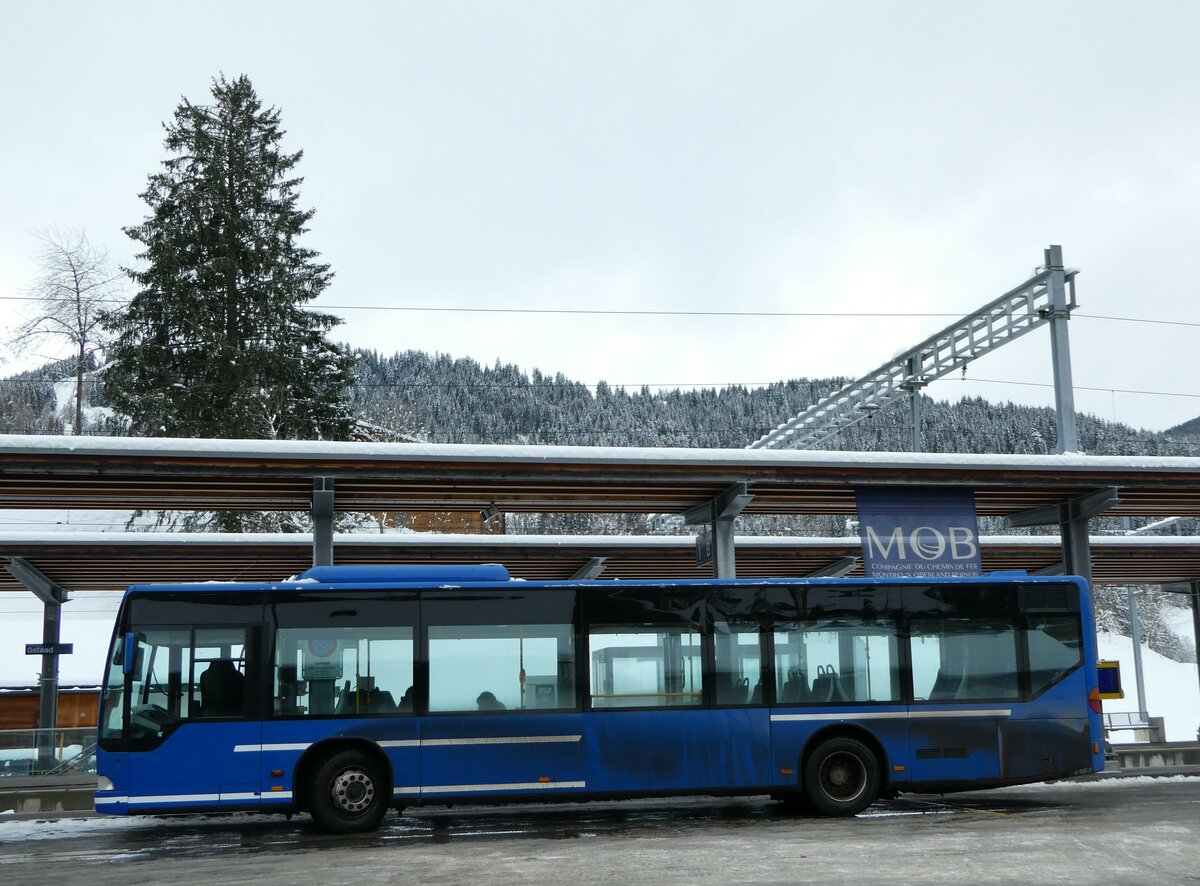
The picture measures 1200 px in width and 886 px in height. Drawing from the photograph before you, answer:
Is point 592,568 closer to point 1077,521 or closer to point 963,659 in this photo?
point 1077,521

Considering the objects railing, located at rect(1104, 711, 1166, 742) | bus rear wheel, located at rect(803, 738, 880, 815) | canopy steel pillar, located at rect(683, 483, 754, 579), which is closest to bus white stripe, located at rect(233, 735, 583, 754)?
bus rear wheel, located at rect(803, 738, 880, 815)

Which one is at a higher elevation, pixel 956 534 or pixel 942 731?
pixel 956 534

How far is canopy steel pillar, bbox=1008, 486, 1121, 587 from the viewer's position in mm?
19344

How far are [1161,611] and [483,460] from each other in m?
100

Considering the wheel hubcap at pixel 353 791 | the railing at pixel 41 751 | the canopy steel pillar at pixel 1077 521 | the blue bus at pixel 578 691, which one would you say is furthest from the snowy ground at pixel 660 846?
the canopy steel pillar at pixel 1077 521

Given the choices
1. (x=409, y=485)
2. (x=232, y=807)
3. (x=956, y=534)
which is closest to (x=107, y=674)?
(x=232, y=807)

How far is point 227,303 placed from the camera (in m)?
42.8

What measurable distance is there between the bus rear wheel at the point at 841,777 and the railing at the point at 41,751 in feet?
35.7

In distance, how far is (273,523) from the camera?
40.4 meters

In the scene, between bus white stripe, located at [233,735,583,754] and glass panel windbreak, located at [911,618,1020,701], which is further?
glass panel windbreak, located at [911,618,1020,701]

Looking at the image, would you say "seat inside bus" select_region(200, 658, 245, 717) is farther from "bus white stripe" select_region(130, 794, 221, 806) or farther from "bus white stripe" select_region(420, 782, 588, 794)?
"bus white stripe" select_region(420, 782, 588, 794)

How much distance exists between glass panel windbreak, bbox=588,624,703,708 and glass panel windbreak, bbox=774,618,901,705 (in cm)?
105

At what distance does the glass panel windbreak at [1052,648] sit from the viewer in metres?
14.3

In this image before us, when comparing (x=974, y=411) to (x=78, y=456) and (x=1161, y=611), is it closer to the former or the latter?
(x=1161, y=611)
